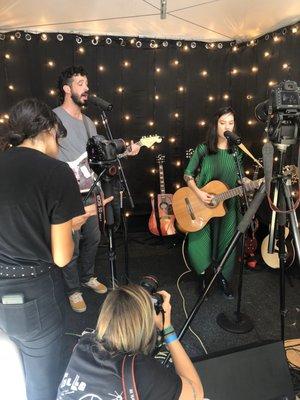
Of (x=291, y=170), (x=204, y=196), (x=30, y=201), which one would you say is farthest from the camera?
(x=204, y=196)

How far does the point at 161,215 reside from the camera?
3.71 m

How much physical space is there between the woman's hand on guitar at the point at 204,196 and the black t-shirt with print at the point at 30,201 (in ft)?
5.03

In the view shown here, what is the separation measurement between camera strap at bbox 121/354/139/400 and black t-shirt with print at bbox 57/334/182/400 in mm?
12

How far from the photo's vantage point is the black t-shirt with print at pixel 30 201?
1.16 metres

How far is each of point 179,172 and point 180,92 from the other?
3.03 feet

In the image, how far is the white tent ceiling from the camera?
275cm

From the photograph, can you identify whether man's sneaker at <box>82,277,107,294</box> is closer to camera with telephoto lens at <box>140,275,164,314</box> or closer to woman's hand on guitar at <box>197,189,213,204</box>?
woman's hand on guitar at <box>197,189,213,204</box>

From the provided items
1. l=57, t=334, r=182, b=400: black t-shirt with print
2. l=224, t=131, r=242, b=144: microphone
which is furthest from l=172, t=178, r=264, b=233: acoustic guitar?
l=57, t=334, r=182, b=400: black t-shirt with print

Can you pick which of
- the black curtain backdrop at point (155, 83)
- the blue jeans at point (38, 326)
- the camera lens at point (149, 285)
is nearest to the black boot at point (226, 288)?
the black curtain backdrop at point (155, 83)

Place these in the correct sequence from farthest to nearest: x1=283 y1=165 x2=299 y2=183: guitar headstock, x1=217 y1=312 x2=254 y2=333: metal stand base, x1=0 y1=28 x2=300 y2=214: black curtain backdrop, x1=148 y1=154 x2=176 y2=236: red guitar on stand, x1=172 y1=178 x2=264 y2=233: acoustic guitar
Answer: x1=148 y1=154 x2=176 y2=236: red guitar on stand, x1=0 y1=28 x2=300 y2=214: black curtain backdrop, x1=172 y1=178 x2=264 y2=233: acoustic guitar, x1=217 y1=312 x2=254 y2=333: metal stand base, x1=283 y1=165 x2=299 y2=183: guitar headstock

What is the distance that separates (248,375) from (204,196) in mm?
1341

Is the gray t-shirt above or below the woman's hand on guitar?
above

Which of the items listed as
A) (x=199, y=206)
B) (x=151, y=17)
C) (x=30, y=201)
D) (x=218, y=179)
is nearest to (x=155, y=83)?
(x=151, y=17)

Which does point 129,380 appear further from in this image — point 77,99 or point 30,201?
point 77,99
